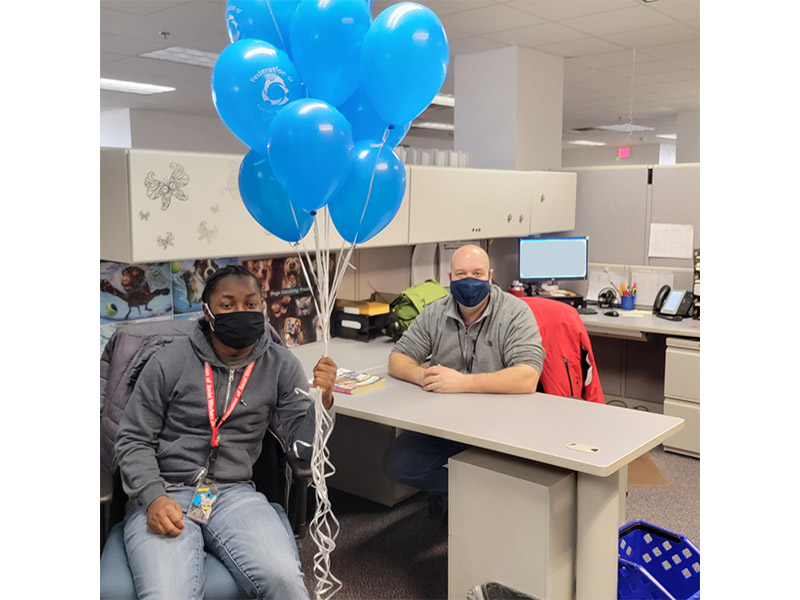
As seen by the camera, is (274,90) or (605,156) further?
(605,156)

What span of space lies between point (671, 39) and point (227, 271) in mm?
4173

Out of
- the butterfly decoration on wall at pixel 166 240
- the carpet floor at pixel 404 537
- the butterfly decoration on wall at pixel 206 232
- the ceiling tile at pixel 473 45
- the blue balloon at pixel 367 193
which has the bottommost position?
the carpet floor at pixel 404 537

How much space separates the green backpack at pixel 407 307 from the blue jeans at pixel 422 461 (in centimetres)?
73

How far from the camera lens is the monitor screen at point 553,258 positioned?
448cm

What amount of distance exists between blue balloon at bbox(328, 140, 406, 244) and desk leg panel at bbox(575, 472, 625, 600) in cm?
102

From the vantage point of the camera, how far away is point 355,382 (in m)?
2.72

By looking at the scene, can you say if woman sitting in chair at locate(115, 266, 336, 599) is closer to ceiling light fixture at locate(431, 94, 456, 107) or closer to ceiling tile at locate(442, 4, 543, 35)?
ceiling tile at locate(442, 4, 543, 35)

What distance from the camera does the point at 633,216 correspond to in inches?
179

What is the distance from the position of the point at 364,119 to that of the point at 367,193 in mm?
210

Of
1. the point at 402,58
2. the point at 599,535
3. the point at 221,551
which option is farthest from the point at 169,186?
the point at 599,535

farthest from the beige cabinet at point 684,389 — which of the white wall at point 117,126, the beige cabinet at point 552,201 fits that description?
the white wall at point 117,126

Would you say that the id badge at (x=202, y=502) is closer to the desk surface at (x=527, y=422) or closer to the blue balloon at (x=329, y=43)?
the desk surface at (x=527, y=422)

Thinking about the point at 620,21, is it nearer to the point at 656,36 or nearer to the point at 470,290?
the point at 656,36

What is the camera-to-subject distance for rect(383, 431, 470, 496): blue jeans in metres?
2.74
